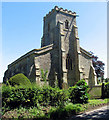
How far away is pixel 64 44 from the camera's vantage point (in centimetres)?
2353

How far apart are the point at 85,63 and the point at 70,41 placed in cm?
549

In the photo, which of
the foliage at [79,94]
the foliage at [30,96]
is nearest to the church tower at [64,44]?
the foliage at [79,94]

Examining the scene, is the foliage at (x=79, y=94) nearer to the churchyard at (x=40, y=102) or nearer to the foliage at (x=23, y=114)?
the churchyard at (x=40, y=102)

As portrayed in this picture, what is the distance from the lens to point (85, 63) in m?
24.3

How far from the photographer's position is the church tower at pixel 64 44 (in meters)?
21.5

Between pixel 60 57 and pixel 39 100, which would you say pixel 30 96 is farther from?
pixel 60 57

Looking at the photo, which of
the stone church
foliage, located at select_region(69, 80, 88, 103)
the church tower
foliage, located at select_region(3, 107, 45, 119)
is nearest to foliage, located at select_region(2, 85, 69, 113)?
foliage, located at select_region(3, 107, 45, 119)

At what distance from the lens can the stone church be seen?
64.7 feet

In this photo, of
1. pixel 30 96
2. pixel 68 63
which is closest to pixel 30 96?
pixel 30 96

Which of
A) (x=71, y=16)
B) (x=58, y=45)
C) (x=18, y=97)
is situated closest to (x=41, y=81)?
(x=58, y=45)

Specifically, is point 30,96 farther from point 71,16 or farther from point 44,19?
point 44,19

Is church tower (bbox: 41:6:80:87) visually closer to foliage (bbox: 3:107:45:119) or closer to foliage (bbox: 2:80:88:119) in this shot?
foliage (bbox: 2:80:88:119)

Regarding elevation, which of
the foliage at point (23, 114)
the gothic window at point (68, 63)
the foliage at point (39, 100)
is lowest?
the foliage at point (23, 114)

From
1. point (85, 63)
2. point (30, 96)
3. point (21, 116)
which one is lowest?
point (21, 116)
